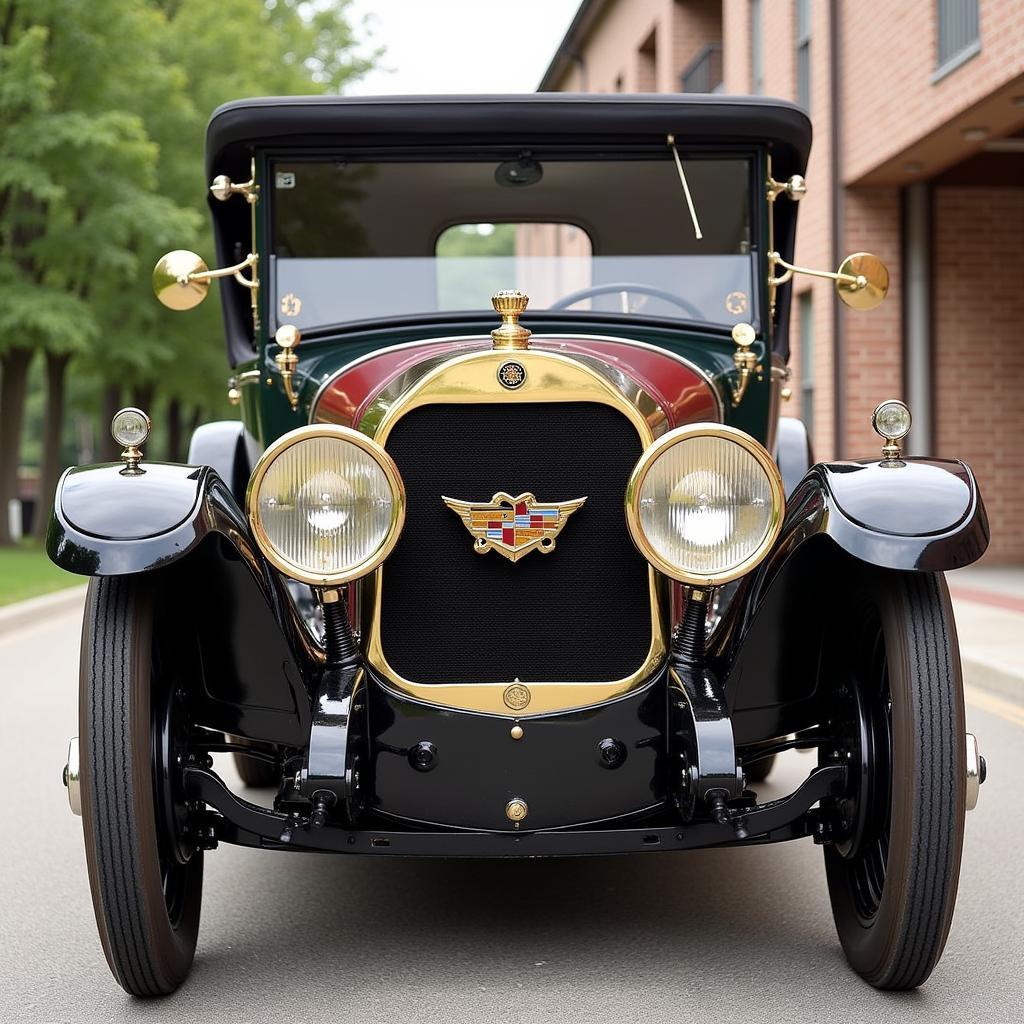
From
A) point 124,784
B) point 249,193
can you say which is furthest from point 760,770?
point 124,784

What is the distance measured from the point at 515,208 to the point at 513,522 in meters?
1.44

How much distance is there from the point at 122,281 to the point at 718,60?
900 cm

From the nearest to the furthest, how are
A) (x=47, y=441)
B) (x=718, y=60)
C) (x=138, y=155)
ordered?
(x=138, y=155) → (x=718, y=60) → (x=47, y=441)

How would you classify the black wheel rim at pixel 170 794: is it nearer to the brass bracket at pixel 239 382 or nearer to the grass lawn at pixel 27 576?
the brass bracket at pixel 239 382

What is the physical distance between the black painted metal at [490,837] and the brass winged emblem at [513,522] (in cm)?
65

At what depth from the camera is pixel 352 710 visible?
130 inches

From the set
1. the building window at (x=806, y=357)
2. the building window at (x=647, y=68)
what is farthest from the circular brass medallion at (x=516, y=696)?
the building window at (x=647, y=68)

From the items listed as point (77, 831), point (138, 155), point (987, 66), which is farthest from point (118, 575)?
point (138, 155)

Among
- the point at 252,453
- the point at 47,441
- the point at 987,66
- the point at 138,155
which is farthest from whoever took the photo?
the point at 47,441

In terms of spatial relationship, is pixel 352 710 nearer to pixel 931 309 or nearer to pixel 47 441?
pixel 931 309

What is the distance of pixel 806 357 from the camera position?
16.0 m

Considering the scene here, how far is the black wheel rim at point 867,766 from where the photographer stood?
3328mm

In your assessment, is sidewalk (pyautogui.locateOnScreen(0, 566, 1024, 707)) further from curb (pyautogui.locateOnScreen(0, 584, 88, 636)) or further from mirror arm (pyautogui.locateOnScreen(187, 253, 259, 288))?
mirror arm (pyautogui.locateOnScreen(187, 253, 259, 288))

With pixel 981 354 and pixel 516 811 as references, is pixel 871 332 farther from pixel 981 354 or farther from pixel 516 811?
pixel 516 811
